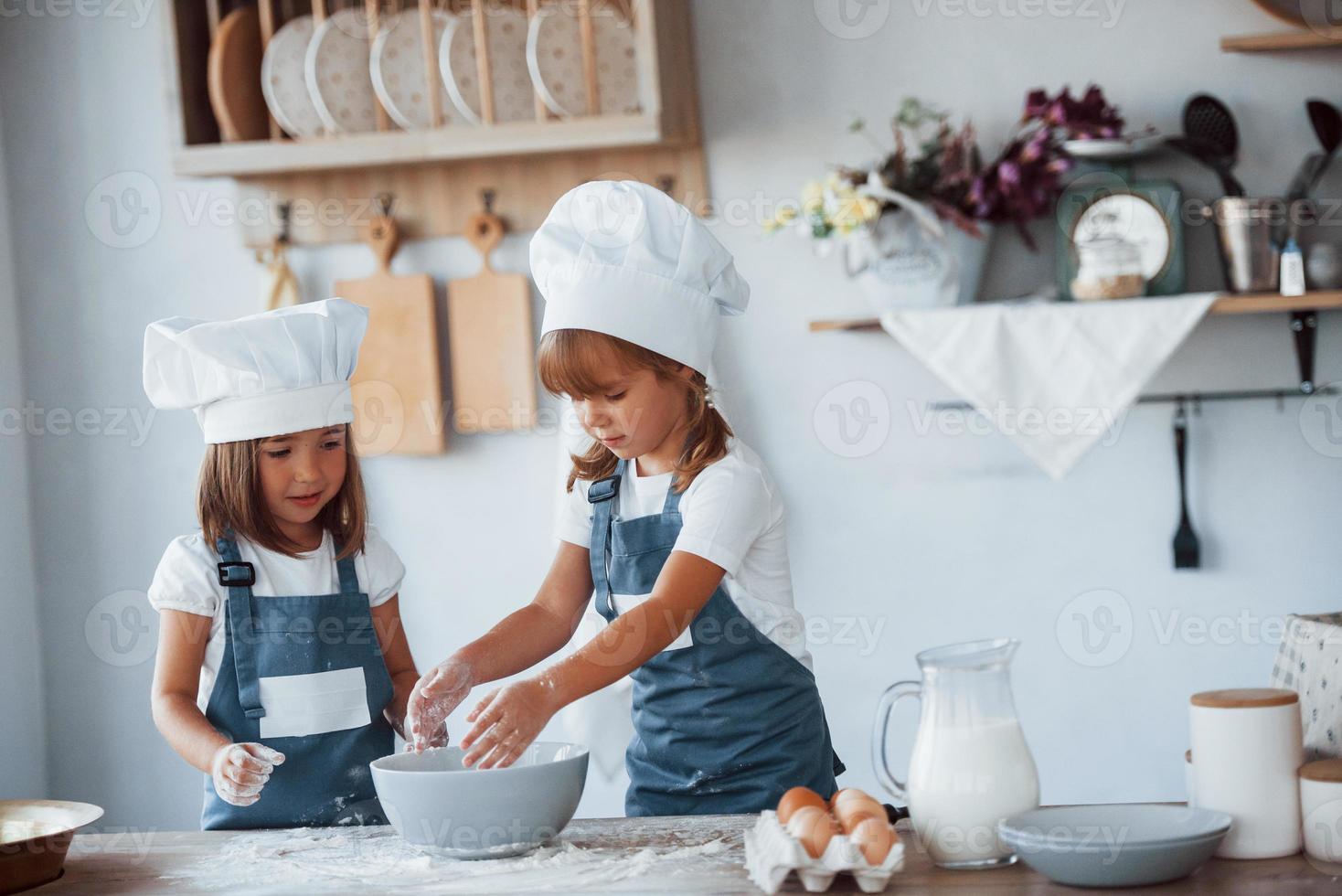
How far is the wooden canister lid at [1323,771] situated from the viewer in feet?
2.59

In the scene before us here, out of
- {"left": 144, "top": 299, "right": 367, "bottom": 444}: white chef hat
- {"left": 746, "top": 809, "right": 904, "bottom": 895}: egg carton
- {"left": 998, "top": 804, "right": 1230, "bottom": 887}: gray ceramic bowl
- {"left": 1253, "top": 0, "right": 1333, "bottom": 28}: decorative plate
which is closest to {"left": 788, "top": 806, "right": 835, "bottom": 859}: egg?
{"left": 746, "top": 809, "right": 904, "bottom": 895}: egg carton

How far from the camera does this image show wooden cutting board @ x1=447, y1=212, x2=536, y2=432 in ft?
6.80

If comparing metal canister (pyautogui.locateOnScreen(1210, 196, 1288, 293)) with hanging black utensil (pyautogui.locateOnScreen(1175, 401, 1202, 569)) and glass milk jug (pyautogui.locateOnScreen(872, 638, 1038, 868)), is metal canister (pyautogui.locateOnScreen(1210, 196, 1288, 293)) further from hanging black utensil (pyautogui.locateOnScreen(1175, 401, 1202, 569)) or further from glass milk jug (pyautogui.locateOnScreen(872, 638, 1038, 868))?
glass milk jug (pyautogui.locateOnScreen(872, 638, 1038, 868))

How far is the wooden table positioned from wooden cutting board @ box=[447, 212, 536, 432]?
1.08 meters

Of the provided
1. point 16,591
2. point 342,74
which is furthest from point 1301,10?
point 16,591

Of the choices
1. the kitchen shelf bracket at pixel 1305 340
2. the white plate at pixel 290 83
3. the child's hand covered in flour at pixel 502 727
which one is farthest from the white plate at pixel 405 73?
the kitchen shelf bracket at pixel 1305 340

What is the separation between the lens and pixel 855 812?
837 mm

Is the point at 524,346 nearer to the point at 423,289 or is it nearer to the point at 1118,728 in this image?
the point at 423,289

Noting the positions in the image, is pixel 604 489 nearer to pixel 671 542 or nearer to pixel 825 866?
pixel 671 542

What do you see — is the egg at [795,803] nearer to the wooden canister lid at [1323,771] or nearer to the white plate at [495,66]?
the wooden canister lid at [1323,771]

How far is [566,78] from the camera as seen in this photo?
1.89 meters

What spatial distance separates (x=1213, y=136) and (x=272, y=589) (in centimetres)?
147

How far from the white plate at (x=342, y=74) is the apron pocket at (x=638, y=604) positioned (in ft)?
3.36

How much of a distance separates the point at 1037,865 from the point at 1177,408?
1.34 m
